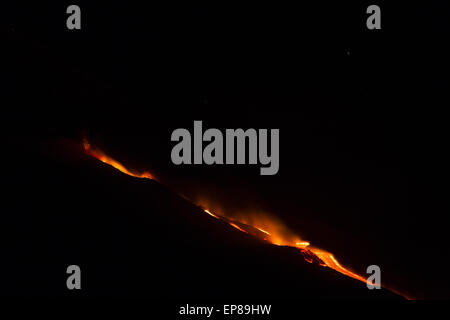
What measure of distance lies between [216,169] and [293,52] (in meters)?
0.90

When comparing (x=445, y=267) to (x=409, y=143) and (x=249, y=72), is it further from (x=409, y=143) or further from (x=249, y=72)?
(x=249, y=72)

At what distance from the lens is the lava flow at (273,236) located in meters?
2.89

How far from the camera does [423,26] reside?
3.09 metres

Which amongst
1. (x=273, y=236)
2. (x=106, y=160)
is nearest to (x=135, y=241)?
(x=106, y=160)

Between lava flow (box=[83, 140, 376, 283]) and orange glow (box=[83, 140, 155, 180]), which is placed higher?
orange glow (box=[83, 140, 155, 180])

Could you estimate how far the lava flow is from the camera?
114 inches

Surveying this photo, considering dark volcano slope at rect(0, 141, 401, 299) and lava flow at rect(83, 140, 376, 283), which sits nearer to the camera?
dark volcano slope at rect(0, 141, 401, 299)

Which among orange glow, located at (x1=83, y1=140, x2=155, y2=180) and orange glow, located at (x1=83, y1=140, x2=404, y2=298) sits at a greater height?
orange glow, located at (x1=83, y1=140, x2=155, y2=180)

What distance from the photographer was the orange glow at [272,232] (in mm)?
2902

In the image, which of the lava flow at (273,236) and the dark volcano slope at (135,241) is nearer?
the dark volcano slope at (135,241)

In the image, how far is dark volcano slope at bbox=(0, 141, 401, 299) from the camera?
2.71m

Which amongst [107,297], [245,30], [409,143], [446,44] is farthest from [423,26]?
[107,297]

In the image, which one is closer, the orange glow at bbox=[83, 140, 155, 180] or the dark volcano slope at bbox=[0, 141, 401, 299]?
the dark volcano slope at bbox=[0, 141, 401, 299]

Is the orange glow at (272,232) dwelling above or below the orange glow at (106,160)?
below
